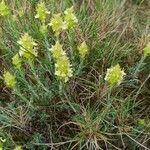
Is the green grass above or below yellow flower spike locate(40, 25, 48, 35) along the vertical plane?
below

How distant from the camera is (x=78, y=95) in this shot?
210cm

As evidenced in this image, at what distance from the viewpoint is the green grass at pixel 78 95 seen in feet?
6.43

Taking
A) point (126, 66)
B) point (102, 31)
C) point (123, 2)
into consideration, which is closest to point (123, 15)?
point (123, 2)

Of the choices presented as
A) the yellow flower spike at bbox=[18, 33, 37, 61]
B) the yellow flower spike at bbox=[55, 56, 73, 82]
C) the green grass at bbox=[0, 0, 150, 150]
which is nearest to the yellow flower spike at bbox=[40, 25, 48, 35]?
the green grass at bbox=[0, 0, 150, 150]

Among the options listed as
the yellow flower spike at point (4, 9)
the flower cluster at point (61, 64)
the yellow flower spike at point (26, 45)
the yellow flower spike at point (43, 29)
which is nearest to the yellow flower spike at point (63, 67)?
the flower cluster at point (61, 64)

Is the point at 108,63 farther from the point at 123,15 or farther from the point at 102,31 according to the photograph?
the point at 123,15

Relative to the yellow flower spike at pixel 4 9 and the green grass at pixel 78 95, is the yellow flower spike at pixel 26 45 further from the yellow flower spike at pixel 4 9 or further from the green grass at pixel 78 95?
the yellow flower spike at pixel 4 9

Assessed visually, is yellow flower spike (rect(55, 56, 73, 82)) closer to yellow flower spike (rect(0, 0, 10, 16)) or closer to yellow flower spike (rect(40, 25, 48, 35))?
yellow flower spike (rect(40, 25, 48, 35))

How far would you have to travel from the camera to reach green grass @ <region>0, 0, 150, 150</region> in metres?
1.96

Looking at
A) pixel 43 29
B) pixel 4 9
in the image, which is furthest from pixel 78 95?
pixel 4 9

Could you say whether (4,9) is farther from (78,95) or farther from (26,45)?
(78,95)

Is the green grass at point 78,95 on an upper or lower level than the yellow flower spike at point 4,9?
lower

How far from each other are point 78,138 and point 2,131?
360 mm

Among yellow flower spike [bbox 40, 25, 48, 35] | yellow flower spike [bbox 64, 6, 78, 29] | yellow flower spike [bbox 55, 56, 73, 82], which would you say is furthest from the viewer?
yellow flower spike [bbox 40, 25, 48, 35]
